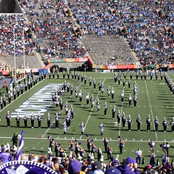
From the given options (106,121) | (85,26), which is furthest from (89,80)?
(85,26)

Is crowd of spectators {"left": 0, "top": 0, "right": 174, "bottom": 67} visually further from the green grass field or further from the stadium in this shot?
the green grass field

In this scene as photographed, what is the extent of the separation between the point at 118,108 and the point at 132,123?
4.19 meters

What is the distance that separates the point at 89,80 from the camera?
126ft

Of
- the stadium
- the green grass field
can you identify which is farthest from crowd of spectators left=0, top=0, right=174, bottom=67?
the green grass field

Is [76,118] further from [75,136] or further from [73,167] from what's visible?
[73,167]

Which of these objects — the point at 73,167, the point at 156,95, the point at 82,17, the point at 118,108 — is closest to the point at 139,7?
the point at 82,17

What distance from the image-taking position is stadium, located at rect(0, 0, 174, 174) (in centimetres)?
2105

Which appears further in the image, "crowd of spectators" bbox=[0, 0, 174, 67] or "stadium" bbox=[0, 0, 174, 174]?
"crowd of spectators" bbox=[0, 0, 174, 67]

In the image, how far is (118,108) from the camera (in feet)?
97.9

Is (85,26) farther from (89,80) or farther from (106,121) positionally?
(106,121)

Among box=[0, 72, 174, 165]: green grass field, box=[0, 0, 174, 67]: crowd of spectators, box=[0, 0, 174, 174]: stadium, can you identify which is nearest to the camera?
box=[0, 0, 174, 174]: stadium

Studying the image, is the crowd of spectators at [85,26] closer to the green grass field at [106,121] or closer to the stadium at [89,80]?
the stadium at [89,80]

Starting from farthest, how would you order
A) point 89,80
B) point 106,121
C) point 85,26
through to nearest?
point 85,26
point 89,80
point 106,121

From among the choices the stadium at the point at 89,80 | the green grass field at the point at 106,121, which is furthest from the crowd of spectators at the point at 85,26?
the green grass field at the point at 106,121
